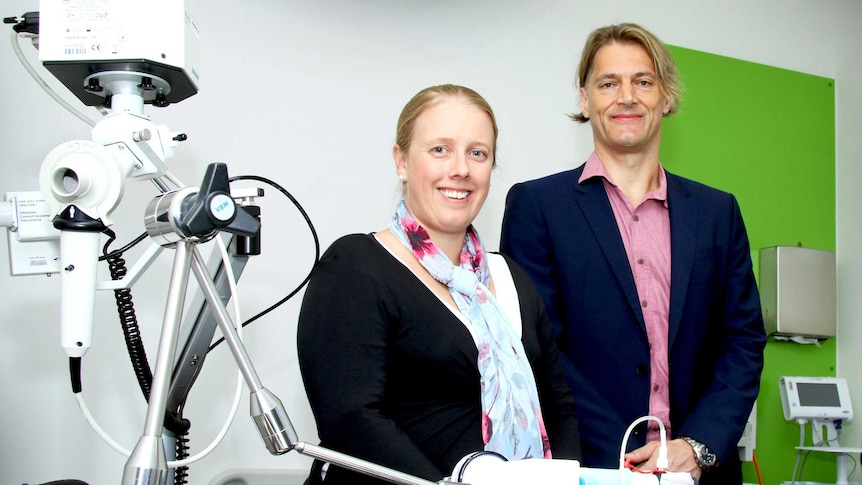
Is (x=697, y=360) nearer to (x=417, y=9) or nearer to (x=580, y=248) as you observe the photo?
(x=580, y=248)

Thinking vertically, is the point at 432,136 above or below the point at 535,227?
above

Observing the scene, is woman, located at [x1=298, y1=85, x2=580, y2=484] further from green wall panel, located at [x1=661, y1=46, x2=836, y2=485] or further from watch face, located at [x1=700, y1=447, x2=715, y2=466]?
green wall panel, located at [x1=661, y1=46, x2=836, y2=485]

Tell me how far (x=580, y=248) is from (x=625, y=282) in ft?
0.41

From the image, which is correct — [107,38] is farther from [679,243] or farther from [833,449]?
[833,449]

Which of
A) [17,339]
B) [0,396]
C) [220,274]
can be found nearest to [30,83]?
[17,339]

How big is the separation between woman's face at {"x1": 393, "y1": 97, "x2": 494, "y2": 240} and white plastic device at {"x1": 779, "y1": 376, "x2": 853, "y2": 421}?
1.87 m

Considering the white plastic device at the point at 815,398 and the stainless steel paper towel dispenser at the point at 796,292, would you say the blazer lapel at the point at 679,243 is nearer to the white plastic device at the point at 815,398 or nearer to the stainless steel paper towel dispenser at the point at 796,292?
the stainless steel paper towel dispenser at the point at 796,292

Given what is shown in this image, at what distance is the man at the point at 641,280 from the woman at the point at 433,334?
19cm

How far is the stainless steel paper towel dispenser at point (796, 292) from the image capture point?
9.15 feet

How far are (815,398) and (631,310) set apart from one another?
1517 mm

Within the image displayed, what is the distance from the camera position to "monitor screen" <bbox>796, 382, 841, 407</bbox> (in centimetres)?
274

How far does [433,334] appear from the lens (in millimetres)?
1270

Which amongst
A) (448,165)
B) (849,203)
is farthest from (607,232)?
(849,203)

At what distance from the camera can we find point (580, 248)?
1.71 meters
